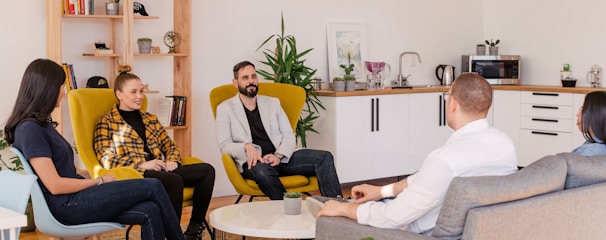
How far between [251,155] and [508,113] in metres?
3.47

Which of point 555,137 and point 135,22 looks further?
point 555,137

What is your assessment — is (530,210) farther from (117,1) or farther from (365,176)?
(365,176)

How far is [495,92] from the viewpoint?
789cm

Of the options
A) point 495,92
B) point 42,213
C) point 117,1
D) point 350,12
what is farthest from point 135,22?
point 495,92

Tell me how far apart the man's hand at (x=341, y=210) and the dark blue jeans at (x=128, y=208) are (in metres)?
1.13

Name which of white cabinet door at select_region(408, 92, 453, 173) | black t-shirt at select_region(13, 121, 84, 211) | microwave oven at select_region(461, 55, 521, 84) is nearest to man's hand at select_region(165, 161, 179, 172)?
black t-shirt at select_region(13, 121, 84, 211)

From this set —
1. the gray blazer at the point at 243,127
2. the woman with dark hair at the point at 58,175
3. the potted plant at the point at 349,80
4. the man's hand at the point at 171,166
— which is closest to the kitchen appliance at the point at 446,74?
the potted plant at the point at 349,80

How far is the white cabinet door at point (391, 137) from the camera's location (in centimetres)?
704

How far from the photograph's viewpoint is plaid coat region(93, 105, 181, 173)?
15.5 feet

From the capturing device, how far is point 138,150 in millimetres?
4863

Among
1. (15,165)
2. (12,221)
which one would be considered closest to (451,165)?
(12,221)

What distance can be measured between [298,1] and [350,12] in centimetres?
59

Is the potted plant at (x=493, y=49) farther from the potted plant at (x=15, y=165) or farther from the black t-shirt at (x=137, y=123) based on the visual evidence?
the potted plant at (x=15, y=165)

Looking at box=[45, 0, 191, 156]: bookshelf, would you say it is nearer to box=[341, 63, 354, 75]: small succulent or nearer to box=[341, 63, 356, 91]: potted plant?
box=[341, 63, 356, 91]: potted plant
